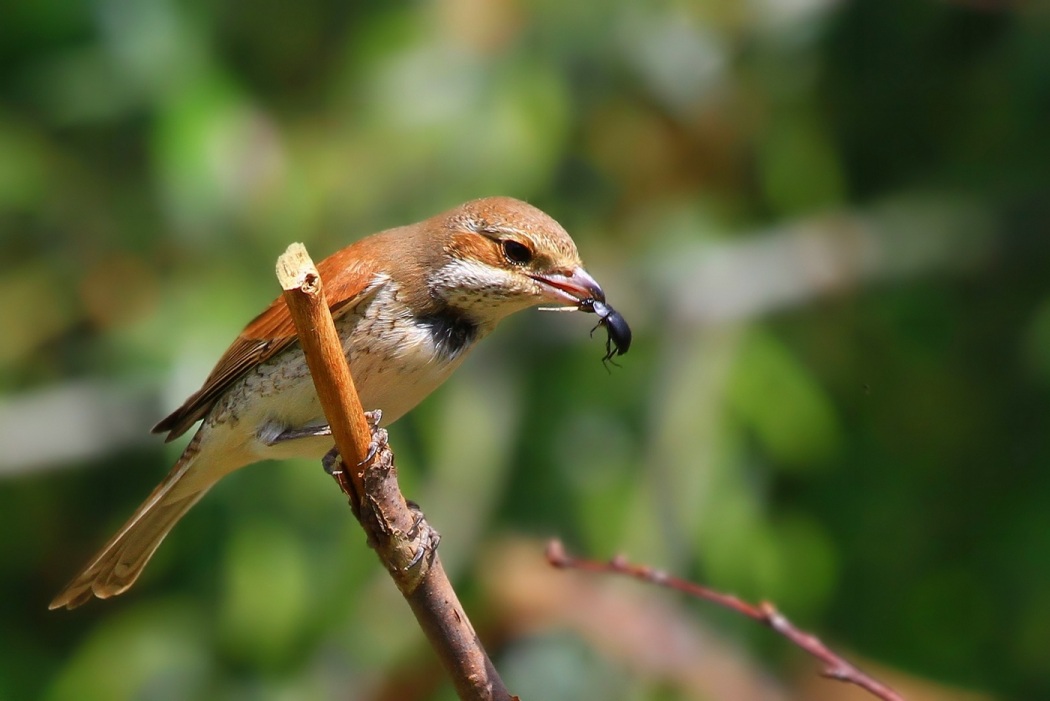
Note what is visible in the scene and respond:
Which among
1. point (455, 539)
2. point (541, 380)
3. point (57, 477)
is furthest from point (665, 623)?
point (57, 477)

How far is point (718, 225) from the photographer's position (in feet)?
24.9

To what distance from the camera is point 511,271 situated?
450cm

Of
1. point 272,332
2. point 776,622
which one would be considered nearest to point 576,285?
point 272,332

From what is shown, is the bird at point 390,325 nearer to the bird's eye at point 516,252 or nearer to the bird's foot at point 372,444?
the bird's eye at point 516,252

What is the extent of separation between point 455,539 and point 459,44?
93.4 inches

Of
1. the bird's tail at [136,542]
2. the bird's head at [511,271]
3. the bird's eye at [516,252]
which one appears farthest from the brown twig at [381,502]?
the bird's tail at [136,542]

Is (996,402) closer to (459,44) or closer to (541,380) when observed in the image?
(541,380)

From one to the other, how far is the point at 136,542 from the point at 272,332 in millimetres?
944

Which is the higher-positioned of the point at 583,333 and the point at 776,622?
the point at 583,333

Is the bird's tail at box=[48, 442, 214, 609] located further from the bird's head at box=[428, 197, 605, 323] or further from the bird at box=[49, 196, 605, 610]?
the bird's head at box=[428, 197, 605, 323]

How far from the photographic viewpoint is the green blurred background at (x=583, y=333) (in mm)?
6465

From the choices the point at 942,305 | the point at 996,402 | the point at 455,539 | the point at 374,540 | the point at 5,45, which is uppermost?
the point at 5,45

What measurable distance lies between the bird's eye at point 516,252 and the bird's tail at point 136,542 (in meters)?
1.26

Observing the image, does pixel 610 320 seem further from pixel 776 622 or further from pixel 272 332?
pixel 776 622
